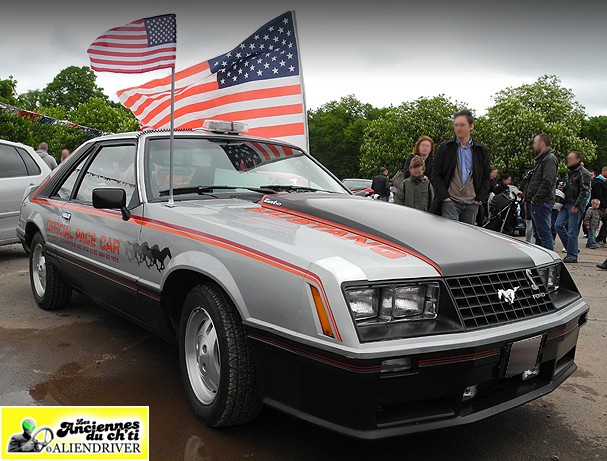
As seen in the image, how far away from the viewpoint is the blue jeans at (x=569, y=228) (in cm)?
888

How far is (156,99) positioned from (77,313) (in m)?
2.40

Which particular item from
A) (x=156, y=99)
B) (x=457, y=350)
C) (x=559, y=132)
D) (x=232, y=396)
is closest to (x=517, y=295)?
(x=457, y=350)

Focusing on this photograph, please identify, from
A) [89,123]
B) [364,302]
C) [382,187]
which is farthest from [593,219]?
[89,123]

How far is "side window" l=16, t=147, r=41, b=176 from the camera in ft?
25.8

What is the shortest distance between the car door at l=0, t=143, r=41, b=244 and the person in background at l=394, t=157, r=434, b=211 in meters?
5.18

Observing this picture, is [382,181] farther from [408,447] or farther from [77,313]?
[408,447]

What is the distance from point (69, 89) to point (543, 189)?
207 feet

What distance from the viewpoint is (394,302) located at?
7.33 ft

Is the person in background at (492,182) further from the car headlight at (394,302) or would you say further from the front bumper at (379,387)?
the car headlight at (394,302)

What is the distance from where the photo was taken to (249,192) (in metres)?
3.58

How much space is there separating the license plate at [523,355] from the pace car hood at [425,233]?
0.35 m

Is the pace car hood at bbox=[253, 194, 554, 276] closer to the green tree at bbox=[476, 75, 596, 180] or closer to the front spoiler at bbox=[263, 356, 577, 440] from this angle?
the front spoiler at bbox=[263, 356, 577, 440]

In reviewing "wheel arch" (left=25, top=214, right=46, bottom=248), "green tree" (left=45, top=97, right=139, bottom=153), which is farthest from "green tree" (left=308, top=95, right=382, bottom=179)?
"wheel arch" (left=25, top=214, right=46, bottom=248)

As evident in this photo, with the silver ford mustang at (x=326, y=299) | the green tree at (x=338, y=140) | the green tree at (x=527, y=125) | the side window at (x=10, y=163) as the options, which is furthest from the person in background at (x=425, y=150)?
the green tree at (x=338, y=140)
